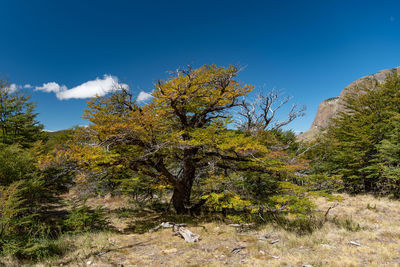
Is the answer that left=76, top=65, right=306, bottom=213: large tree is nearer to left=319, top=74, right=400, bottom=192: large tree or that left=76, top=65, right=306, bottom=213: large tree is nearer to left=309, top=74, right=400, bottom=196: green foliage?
left=309, top=74, right=400, bottom=196: green foliage

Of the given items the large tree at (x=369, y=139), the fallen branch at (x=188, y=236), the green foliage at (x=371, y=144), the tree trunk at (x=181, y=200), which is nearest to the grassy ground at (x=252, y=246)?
the fallen branch at (x=188, y=236)

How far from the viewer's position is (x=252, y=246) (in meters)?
6.45

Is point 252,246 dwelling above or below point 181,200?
below

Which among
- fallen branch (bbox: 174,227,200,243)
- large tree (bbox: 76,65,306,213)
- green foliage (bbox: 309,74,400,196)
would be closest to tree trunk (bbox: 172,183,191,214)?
large tree (bbox: 76,65,306,213)

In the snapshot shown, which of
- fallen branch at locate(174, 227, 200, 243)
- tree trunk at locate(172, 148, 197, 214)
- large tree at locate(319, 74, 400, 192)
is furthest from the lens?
large tree at locate(319, 74, 400, 192)

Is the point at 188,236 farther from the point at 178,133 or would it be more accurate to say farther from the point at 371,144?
the point at 371,144

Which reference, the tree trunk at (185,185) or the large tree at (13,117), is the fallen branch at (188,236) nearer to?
the tree trunk at (185,185)

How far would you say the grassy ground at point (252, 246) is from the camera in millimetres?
5246

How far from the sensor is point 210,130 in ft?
28.6

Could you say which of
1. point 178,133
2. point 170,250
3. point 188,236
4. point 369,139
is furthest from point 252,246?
point 369,139

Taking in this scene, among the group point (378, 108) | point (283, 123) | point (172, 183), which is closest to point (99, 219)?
point (172, 183)

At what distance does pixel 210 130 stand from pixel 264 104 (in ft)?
31.5

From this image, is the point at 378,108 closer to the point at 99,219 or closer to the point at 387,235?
the point at 387,235

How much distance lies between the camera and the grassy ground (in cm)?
525
